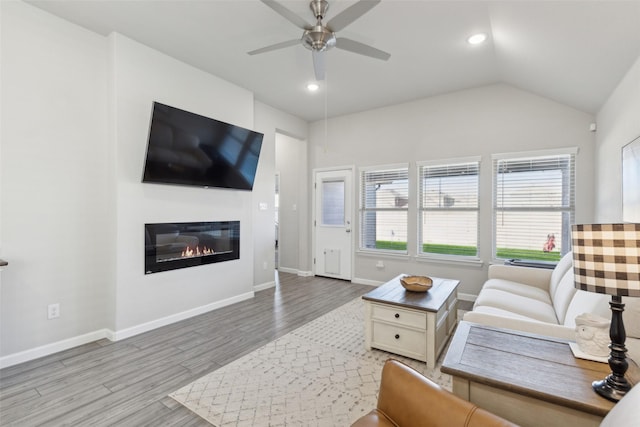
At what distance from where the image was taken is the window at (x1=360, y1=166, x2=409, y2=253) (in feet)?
16.0

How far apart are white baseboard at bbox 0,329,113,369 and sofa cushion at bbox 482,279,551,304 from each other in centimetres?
390

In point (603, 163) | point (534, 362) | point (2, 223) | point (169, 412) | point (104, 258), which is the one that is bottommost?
point (169, 412)

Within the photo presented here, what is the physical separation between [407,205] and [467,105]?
5.43 ft

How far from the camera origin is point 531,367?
1.32 meters

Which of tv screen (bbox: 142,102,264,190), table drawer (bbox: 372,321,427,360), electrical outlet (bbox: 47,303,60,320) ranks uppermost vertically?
tv screen (bbox: 142,102,264,190)

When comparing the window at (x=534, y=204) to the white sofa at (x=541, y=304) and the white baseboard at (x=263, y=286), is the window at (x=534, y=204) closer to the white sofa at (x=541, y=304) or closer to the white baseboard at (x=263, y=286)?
the white sofa at (x=541, y=304)

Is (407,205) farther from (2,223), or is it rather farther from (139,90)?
(2,223)

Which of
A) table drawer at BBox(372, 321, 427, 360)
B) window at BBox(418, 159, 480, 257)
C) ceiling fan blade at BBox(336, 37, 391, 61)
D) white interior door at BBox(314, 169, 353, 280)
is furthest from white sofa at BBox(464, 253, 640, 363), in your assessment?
white interior door at BBox(314, 169, 353, 280)

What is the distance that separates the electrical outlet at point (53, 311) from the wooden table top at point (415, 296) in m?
2.78

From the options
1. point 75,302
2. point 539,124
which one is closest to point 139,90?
point 75,302

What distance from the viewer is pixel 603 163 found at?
319cm

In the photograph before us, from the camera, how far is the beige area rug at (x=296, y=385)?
6.19 ft

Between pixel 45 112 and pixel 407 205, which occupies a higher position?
pixel 45 112

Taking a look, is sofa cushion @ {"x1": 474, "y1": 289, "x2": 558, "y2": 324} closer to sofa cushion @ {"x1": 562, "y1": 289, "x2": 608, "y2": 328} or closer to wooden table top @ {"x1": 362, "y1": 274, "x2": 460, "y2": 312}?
sofa cushion @ {"x1": 562, "y1": 289, "x2": 608, "y2": 328}
